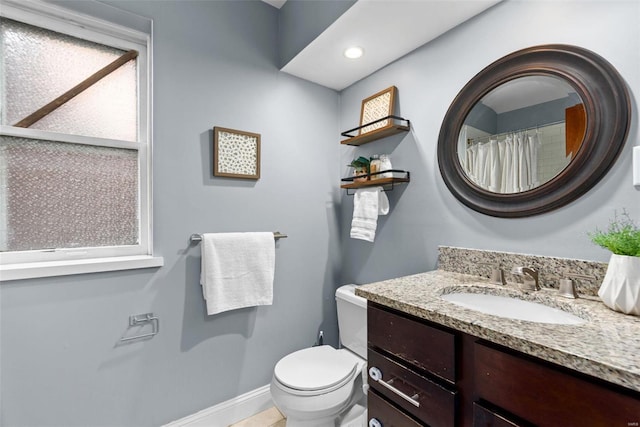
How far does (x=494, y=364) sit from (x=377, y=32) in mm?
1473

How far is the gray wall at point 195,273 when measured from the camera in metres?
1.16

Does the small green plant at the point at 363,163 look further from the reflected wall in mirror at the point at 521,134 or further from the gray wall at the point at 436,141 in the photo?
the reflected wall in mirror at the point at 521,134

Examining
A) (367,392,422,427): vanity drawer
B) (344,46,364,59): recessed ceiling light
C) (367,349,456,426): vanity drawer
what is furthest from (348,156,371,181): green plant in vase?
(367,392,422,427): vanity drawer

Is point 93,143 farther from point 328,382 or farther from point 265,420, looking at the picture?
point 265,420

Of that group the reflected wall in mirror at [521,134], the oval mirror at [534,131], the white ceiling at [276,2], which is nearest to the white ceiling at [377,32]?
the white ceiling at [276,2]

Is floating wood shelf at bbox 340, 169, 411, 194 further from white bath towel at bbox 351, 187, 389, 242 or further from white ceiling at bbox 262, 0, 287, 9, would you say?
white ceiling at bbox 262, 0, 287, 9

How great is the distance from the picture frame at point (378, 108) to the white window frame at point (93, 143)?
1.21 meters

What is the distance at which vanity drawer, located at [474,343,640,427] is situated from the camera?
19.7 inches

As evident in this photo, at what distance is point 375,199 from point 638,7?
1.16m

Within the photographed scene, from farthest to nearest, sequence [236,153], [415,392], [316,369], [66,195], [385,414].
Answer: [236,153], [316,369], [66,195], [385,414], [415,392]

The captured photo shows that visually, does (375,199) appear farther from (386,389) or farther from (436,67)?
(386,389)

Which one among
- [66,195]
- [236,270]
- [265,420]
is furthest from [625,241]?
[66,195]

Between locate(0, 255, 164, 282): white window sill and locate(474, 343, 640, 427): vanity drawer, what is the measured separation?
1.40 m

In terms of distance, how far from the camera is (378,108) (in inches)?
66.7
